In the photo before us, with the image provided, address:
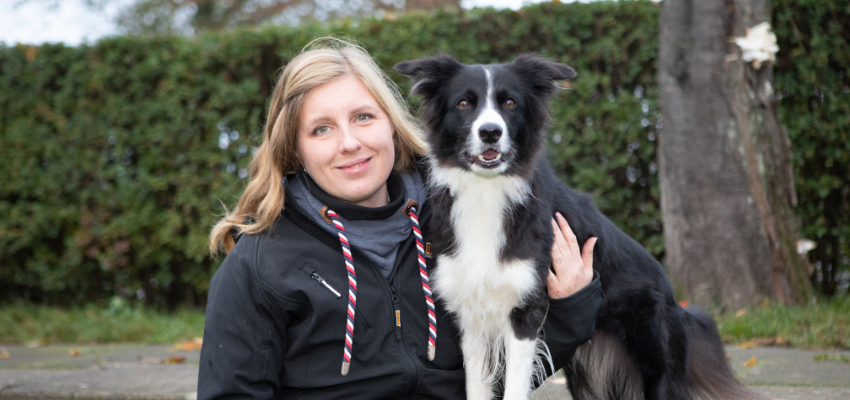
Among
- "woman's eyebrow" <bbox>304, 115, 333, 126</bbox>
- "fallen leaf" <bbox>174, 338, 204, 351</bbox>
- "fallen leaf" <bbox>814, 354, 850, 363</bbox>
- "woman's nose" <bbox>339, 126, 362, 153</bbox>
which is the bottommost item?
"fallen leaf" <bbox>174, 338, 204, 351</bbox>

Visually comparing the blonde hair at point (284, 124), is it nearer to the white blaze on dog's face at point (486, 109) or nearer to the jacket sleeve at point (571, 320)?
the white blaze on dog's face at point (486, 109)

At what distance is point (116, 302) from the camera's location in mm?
6129

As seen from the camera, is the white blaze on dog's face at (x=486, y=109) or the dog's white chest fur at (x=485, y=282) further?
the white blaze on dog's face at (x=486, y=109)

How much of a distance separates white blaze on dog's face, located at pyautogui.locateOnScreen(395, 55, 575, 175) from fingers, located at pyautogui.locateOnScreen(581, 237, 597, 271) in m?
0.38

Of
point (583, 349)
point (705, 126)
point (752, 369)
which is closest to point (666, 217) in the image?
point (705, 126)

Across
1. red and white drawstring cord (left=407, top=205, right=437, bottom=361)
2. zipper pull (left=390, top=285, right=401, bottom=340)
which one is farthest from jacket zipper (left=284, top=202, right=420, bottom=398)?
red and white drawstring cord (left=407, top=205, right=437, bottom=361)

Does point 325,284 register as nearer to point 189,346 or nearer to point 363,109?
point 363,109

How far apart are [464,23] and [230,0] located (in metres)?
14.1

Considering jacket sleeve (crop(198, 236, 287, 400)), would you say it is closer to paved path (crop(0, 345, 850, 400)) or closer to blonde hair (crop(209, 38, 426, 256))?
blonde hair (crop(209, 38, 426, 256))

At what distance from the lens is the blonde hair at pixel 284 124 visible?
2252mm

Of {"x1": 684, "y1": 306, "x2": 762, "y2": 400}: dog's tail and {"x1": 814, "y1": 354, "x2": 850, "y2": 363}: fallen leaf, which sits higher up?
{"x1": 684, "y1": 306, "x2": 762, "y2": 400}: dog's tail

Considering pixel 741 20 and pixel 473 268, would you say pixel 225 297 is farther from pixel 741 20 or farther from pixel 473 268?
pixel 741 20

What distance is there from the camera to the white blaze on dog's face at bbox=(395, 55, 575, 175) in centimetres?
242

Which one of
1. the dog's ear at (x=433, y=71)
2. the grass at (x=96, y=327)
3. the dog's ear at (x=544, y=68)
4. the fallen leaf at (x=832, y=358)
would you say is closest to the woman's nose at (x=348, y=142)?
the dog's ear at (x=433, y=71)
